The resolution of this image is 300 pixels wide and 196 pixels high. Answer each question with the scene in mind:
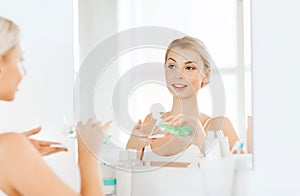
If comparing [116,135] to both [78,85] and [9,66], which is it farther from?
[9,66]

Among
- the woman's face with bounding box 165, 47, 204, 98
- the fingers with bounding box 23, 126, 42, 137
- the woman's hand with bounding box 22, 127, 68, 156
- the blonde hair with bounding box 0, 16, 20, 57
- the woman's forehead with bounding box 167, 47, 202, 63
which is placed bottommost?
the woman's hand with bounding box 22, 127, 68, 156

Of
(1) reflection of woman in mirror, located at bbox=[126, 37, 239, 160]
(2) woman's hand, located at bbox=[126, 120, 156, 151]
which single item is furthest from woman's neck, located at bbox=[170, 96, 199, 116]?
(2) woman's hand, located at bbox=[126, 120, 156, 151]

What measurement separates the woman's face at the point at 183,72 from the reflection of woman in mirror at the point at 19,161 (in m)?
0.26

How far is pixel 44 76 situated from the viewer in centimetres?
149

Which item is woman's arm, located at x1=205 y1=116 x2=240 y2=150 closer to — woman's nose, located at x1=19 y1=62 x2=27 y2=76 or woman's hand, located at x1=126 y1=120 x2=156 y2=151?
woman's hand, located at x1=126 y1=120 x2=156 y2=151

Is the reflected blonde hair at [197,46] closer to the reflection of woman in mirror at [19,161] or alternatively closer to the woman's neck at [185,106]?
the woman's neck at [185,106]

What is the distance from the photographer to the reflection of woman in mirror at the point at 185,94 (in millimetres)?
1333

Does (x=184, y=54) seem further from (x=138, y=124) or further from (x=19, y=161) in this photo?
(x=19, y=161)

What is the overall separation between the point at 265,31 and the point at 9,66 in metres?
0.70

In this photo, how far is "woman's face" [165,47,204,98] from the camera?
135cm

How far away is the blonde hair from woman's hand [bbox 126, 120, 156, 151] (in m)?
0.42

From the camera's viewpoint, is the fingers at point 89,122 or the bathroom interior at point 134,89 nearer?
the bathroom interior at point 134,89

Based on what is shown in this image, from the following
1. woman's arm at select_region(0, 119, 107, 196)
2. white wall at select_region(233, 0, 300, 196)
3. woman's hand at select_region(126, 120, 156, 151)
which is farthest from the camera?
woman's hand at select_region(126, 120, 156, 151)

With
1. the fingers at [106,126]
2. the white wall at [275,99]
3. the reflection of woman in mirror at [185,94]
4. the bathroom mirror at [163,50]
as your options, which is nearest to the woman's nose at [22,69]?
the bathroom mirror at [163,50]
